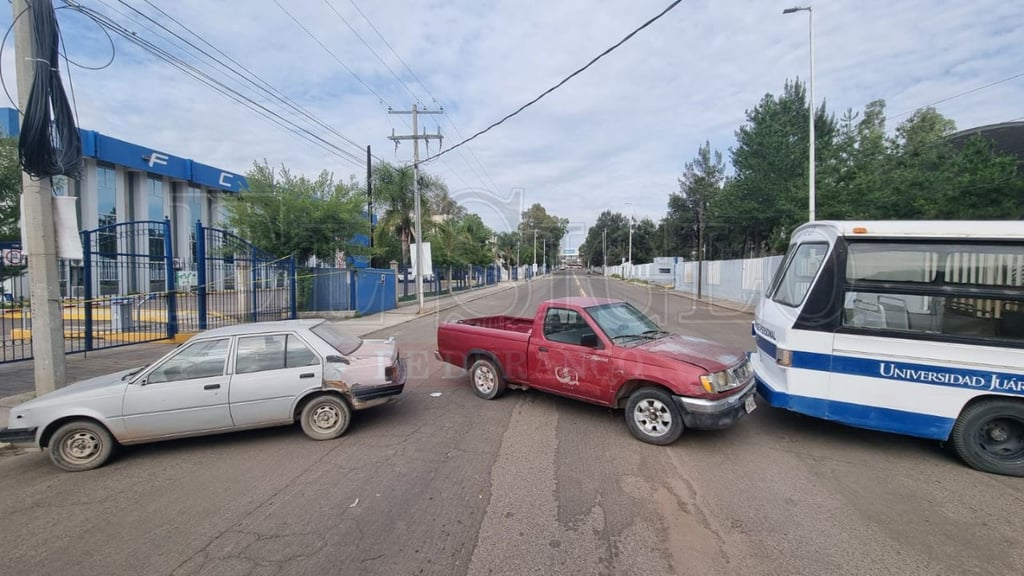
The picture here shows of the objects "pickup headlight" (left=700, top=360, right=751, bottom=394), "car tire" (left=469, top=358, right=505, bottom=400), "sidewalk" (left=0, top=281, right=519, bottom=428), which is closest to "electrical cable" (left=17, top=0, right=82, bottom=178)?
"sidewalk" (left=0, top=281, right=519, bottom=428)

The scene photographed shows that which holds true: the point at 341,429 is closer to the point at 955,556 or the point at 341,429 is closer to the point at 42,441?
the point at 42,441

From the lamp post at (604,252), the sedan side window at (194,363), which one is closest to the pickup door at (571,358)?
the sedan side window at (194,363)

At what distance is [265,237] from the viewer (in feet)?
55.1

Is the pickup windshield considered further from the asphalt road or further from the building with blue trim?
the building with blue trim

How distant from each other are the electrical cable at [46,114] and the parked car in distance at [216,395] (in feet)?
10.7

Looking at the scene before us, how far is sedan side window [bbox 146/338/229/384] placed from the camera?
189 inches

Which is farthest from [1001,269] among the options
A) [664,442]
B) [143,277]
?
[143,277]

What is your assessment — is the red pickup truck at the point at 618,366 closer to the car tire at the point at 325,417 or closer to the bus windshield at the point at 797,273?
the bus windshield at the point at 797,273

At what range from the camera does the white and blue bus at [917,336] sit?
406cm

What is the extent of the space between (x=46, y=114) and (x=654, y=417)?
28.4 feet

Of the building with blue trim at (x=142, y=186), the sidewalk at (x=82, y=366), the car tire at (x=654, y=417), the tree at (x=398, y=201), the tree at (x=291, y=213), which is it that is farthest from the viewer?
the tree at (x=398, y=201)

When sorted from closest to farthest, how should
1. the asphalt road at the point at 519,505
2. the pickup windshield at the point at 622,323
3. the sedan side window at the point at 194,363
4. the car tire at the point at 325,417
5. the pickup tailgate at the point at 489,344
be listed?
the asphalt road at the point at 519,505
the sedan side window at the point at 194,363
the car tire at the point at 325,417
the pickup windshield at the point at 622,323
the pickup tailgate at the point at 489,344

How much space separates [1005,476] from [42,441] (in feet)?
30.6

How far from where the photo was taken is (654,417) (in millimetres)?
4812
